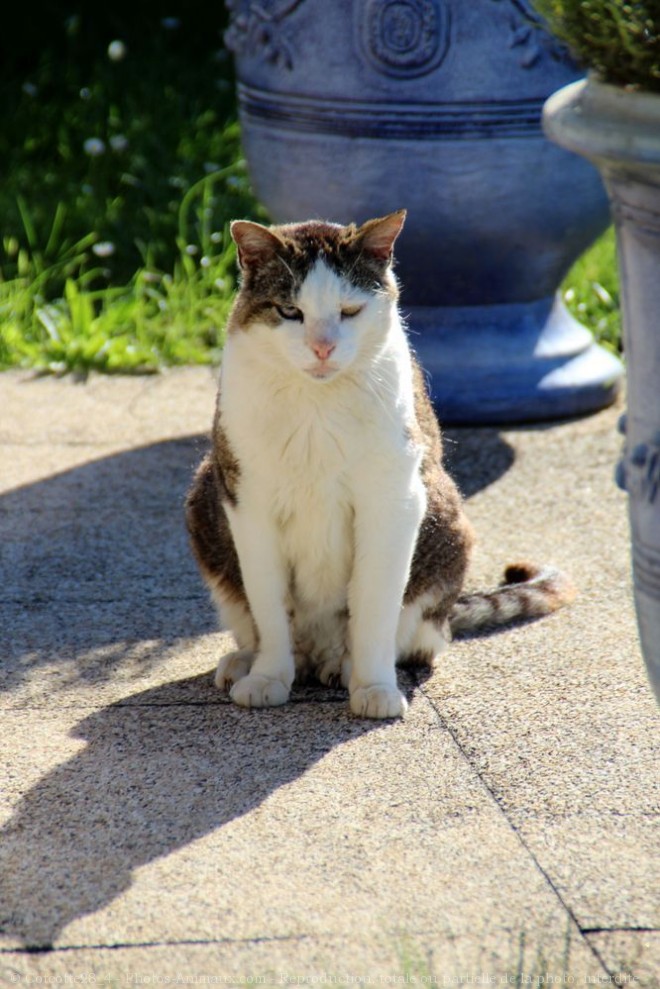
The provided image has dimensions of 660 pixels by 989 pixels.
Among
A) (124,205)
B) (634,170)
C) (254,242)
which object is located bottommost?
(124,205)

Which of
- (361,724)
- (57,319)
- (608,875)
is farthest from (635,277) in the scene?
(57,319)

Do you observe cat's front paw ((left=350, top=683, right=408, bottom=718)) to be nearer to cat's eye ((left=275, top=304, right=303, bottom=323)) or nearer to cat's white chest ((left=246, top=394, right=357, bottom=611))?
cat's white chest ((left=246, top=394, right=357, bottom=611))

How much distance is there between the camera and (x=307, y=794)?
9.14 ft

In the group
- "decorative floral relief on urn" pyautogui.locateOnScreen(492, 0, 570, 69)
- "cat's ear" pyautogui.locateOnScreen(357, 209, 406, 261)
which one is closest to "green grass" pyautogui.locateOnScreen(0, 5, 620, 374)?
"decorative floral relief on urn" pyautogui.locateOnScreen(492, 0, 570, 69)

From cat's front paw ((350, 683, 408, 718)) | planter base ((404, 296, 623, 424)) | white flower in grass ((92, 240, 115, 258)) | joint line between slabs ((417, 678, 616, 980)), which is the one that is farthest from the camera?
white flower in grass ((92, 240, 115, 258))

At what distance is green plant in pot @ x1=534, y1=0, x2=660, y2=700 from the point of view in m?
2.00

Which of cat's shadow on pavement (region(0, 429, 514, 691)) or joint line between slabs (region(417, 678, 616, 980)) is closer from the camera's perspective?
joint line between slabs (region(417, 678, 616, 980))

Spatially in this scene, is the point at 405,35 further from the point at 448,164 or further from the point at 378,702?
the point at 378,702

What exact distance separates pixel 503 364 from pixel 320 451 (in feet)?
7.01

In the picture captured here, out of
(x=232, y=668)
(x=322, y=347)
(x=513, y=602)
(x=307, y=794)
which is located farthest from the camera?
(x=513, y=602)

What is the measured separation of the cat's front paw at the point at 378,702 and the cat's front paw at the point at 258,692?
0.58 ft

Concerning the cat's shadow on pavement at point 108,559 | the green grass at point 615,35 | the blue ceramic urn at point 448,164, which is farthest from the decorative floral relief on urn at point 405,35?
the green grass at point 615,35

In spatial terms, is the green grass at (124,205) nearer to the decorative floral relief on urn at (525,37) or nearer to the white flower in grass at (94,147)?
the white flower in grass at (94,147)

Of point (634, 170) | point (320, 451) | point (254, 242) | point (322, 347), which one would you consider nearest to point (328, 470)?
point (320, 451)
